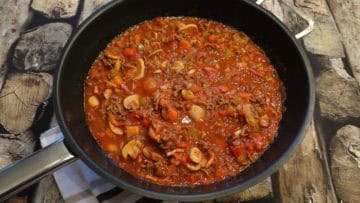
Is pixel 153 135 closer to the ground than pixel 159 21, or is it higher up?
closer to the ground

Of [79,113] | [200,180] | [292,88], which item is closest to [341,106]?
[292,88]

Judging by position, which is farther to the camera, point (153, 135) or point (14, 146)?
point (14, 146)

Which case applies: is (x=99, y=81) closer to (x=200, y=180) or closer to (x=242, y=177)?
(x=200, y=180)

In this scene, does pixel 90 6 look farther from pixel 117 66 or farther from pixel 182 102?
pixel 182 102

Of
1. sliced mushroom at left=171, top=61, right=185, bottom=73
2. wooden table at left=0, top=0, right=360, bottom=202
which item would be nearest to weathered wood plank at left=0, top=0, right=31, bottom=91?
wooden table at left=0, top=0, right=360, bottom=202

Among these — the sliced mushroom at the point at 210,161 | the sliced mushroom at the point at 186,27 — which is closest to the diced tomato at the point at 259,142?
the sliced mushroom at the point at 210,161

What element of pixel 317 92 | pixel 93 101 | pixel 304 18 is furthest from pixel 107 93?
pixel 304 18
